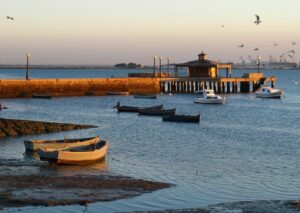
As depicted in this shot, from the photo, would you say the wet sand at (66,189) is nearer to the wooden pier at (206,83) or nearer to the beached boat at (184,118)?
the beached boat at (184,118)

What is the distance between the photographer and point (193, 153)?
138 feet

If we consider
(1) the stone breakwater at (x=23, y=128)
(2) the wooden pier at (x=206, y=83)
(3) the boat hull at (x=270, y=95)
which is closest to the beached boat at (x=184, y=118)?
(1) the stone breakwater at (x=23, y=128)

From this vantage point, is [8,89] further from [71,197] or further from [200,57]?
[71,197]

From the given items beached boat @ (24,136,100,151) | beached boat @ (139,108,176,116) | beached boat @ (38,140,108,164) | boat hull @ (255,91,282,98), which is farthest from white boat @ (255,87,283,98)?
beached boat @ (38,140,108,164)

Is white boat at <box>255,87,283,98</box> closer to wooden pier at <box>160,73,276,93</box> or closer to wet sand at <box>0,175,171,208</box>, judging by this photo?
wooden pier at <box>160,73,276,93</box>

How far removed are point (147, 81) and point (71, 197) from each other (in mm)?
84285

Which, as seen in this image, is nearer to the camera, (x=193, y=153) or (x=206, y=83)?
(x=193, y=153)

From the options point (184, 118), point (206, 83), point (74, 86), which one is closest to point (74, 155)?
point (184, 118)

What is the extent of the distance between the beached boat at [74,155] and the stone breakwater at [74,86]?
56.3m

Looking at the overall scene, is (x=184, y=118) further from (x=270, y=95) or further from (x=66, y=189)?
(x=270, y=95)

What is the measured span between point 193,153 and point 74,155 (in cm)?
944

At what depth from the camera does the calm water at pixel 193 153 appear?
28.5 m

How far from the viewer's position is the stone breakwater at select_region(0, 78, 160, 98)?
305 ft

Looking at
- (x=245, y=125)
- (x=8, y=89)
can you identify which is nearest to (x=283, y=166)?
(x=245, y=125)
